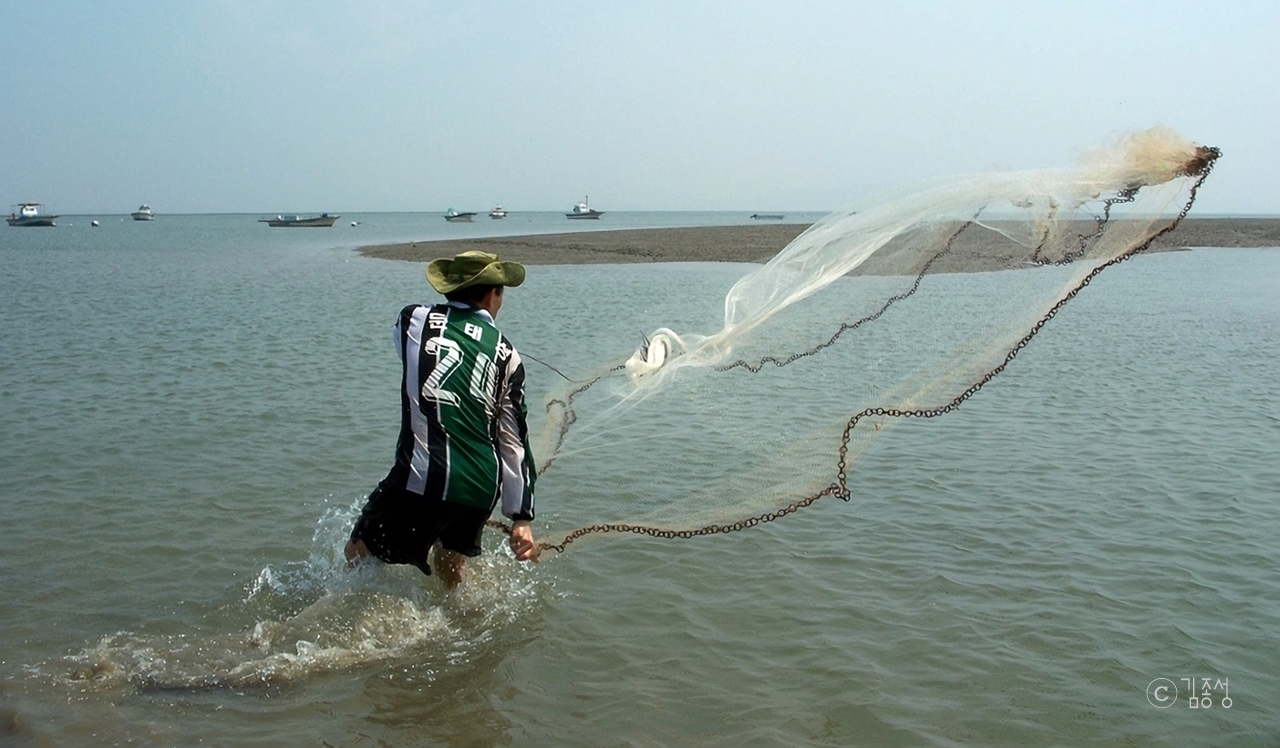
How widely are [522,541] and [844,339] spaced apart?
3.05 m

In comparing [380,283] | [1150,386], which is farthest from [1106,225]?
[380,283]

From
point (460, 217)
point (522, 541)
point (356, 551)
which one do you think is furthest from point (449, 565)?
point (460, 217)

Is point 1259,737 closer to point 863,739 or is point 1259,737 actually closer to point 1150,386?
point 863,739

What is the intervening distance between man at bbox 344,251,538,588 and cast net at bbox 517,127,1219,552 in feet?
1.39

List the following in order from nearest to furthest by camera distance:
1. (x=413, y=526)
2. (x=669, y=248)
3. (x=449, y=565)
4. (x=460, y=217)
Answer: (x=413, y=526) → (x=449, y=565) → (x=669, y=248) → (x=460, y=217)

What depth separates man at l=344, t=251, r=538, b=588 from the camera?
3693 mm

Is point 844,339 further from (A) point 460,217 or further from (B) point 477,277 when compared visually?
(A) point 460,217

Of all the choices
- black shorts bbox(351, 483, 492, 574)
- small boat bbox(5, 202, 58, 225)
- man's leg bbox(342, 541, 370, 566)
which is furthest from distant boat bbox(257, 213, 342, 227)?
black shorts bbox(351, 483, 492, 574)

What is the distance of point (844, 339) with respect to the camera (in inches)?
243

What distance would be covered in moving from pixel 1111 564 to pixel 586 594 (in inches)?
107

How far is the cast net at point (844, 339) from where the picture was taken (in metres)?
3.91

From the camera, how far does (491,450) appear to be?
3.82 m

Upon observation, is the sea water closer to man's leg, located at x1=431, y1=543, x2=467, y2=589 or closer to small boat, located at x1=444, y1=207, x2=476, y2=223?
man's leg, located at x1=431, y1=543, x2=467, y2=589

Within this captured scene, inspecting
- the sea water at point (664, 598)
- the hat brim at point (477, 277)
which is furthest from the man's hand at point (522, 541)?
the hat brim at point (477, 277)
